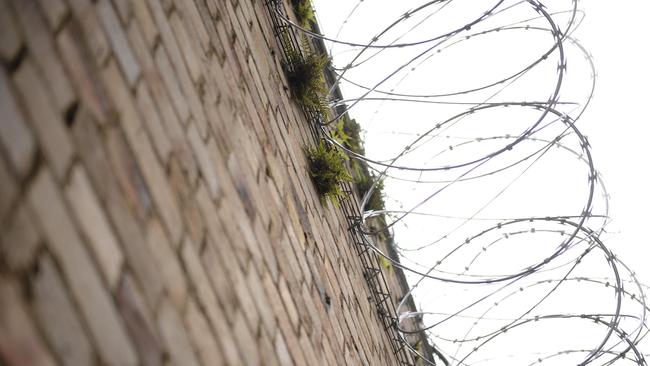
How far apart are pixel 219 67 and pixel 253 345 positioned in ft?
4.23

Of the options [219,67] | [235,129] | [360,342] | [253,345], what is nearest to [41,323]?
[253,345]

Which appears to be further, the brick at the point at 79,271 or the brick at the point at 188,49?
the brick at the point at 188,49

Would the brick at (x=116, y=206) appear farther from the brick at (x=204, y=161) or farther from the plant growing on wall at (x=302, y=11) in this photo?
the plant growing on wall at (x=302, y=11)

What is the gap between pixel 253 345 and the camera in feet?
8.25

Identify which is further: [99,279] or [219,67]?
[219,67]

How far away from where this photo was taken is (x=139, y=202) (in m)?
2.03

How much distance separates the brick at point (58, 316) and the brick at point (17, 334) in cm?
3

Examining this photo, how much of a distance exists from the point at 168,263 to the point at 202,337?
214mm

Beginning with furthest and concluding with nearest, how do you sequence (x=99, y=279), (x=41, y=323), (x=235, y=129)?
(x=235, y=129)
(x=99, y=279)
(x=41, y=323)

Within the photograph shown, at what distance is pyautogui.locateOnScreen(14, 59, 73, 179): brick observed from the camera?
1685 mm

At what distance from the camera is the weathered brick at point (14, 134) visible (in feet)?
5.17

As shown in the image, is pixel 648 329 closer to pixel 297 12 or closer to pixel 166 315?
pixel 297 12

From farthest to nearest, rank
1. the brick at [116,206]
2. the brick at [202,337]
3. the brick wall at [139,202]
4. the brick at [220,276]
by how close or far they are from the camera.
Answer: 1. the brick at [220,276]
2. the brick at [202,337]
3. the brick at [116,206]
4. the brick wall at [139,202]

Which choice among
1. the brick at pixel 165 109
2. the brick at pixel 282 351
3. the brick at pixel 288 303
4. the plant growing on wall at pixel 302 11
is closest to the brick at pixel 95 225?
the brick at pixel 165 109
